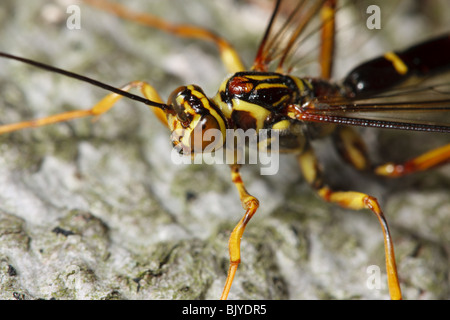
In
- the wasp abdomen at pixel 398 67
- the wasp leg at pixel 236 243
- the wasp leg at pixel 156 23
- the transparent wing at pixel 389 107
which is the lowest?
the wasp leg at pixel 236 243

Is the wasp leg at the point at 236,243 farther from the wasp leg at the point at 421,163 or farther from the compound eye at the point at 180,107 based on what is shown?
Result: the wasp leg at the point at 421,163

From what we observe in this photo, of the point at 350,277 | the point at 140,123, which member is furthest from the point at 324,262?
the point at 140,123

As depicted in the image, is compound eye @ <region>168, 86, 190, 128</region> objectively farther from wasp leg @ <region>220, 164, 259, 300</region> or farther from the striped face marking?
wasp leg @ <region>220, 164, 259, 300</region>

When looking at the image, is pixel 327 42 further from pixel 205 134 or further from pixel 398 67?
pixel 205 134

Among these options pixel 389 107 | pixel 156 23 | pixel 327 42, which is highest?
pixel 156 23

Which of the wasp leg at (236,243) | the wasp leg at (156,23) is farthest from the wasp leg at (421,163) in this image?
the wasp leg at (156,23)

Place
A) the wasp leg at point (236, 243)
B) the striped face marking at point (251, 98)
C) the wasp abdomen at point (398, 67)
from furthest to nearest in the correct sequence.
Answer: the wasp abdomen at point (398, 67) → the striped face marking at point (251, 98) → the wasp leg at point (236, 243)

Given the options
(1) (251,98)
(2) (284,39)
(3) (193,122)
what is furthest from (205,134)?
(2) (284,39)

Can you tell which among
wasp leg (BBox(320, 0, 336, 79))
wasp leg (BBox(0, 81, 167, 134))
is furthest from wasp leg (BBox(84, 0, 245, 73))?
wasp leg (BBox(0, 81, 167, 134))
